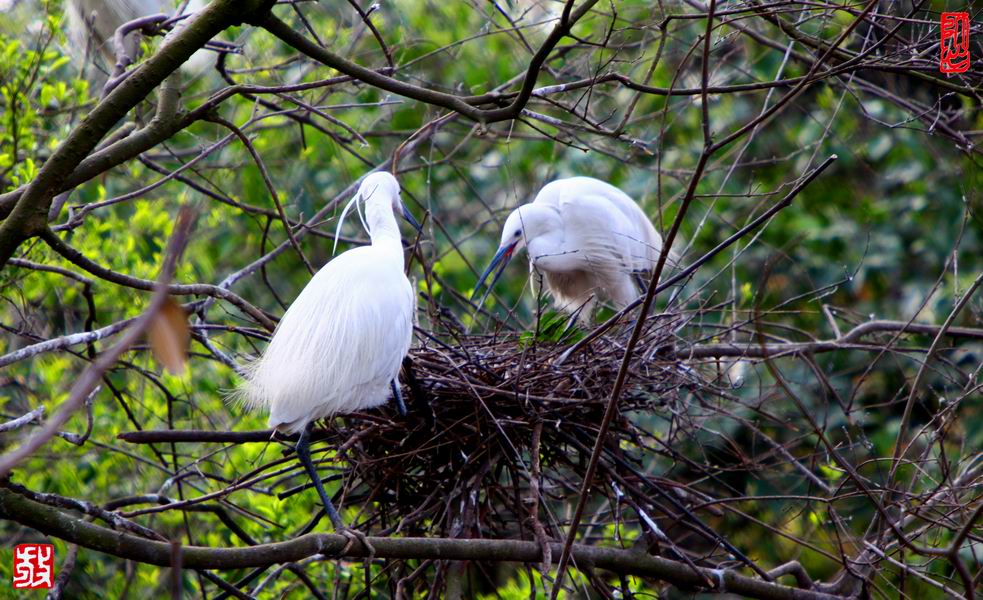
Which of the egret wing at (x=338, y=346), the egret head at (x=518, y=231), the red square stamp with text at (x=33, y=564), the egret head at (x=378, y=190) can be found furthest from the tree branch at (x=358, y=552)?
the egret head at (x=518, y=231)

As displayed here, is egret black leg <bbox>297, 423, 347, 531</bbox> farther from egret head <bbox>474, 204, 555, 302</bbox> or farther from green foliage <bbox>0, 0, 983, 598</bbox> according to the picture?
egret head <bbox>474, 204, 555, 302</bbox>

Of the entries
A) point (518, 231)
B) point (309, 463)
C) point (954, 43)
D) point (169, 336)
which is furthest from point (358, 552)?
point (518, 231)

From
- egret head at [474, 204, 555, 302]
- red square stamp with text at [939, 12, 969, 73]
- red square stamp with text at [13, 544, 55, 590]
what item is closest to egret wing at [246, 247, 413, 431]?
red square stamp with text at [13, 544, 55, 590]

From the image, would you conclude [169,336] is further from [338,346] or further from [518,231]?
[518,231]

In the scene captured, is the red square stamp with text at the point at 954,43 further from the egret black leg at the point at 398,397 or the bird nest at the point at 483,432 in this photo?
the egret black leg at the point at 398,397

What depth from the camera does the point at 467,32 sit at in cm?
550

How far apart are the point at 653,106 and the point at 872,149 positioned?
1.22 meters

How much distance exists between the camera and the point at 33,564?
2881mm

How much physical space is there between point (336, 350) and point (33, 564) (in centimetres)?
128

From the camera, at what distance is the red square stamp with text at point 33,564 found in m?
2.82

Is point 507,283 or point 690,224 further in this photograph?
point 507,283

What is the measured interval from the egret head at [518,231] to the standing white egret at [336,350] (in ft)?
3.60

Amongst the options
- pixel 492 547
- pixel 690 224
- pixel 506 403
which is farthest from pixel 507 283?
pixel 492 547

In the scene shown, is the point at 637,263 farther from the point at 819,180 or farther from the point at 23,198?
the point at 23,198
